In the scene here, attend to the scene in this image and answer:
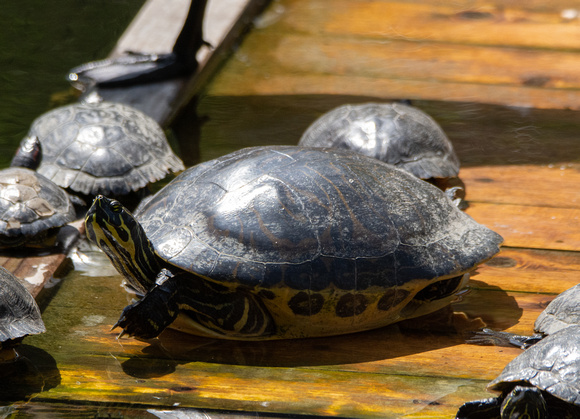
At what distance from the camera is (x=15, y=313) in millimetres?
3062

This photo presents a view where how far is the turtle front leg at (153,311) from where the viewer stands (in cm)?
313

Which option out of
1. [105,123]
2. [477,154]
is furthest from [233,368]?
[477,154]

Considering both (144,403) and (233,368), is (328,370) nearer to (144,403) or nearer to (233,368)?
(233,368)

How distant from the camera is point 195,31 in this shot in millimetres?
6059

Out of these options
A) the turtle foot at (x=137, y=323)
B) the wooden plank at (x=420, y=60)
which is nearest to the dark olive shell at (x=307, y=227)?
the turtle foot at (x=137, y=323)

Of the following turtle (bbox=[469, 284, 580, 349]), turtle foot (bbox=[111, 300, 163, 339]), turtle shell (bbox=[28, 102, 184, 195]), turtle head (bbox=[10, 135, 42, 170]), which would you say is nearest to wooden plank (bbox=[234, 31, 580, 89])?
turtle shell (bbox=[28, 102, 184, 195])

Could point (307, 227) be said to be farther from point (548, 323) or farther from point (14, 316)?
point (14, 316)

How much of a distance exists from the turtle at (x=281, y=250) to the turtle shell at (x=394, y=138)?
4.18ft

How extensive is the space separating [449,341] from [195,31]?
3604 mm

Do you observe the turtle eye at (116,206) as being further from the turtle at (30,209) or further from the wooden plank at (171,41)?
the wooden plank at (171,41)

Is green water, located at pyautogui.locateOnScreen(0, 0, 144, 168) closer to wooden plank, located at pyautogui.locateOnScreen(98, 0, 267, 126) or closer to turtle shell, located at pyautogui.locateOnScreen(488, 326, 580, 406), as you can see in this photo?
wooden plank, located at pyautogui.locateOnScreen(98, 0, 267, 126)

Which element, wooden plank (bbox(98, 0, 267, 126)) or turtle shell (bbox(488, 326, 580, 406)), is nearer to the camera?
turtle shell (bbox(488, 326, 580, 406))

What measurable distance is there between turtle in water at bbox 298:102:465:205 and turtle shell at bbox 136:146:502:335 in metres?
1.24

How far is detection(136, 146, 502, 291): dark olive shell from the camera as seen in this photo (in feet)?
10.3
